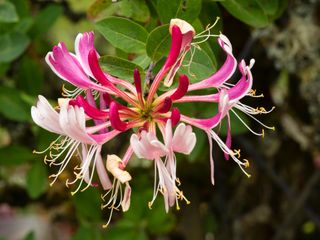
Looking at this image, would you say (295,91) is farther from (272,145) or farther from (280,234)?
(280,234)

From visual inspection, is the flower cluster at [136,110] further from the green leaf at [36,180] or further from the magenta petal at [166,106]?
the green leaf at [36,180]

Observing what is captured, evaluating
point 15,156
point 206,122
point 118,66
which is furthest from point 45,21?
point 206,122

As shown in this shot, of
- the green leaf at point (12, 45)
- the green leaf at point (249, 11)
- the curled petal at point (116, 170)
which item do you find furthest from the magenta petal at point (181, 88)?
the green leaf at point (12, 45)

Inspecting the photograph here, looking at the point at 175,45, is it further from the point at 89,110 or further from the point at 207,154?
the point at 207,154

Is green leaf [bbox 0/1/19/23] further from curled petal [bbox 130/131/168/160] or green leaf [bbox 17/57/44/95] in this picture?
curled petal [bbox 130/131/168/160]

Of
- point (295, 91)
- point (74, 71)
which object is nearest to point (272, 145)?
point (295, 91)

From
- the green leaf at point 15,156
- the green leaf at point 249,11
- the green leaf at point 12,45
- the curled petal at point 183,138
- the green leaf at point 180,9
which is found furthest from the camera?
the green leaf at point 15,156
